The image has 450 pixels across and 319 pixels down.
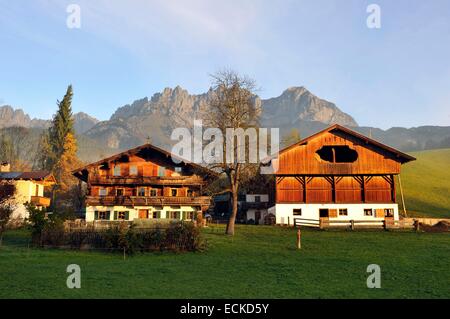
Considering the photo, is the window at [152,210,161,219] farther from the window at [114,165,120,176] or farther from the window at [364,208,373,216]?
the window at [364,208,373,216]

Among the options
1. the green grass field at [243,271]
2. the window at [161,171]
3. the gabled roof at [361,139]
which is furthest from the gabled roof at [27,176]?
the gabled roof at [361,139]

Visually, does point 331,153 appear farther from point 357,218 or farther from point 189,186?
point 189,186

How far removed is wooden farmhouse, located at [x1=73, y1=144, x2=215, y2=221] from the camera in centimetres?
4197

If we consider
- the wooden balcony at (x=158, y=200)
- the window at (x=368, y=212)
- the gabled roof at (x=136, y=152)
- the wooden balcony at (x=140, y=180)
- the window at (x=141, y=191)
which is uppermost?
the gabled roof at (x=136, y=152)

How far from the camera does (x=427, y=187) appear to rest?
68.1 m

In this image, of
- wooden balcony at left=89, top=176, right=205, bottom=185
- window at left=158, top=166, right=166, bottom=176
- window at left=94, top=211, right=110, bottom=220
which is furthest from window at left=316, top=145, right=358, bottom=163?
window at left=94, top=211, right=110, bottom=220

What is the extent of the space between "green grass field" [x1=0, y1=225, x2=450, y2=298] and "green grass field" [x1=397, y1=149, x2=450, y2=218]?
3176cm

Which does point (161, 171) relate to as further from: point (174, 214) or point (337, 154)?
point (337, 154)

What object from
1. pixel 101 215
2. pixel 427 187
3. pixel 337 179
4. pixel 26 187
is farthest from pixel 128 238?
pixel 427 187

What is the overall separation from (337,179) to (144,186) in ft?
74.5

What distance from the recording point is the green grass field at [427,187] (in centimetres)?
5432

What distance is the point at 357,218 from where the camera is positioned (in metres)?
42.0

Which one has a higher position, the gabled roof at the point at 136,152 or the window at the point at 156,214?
the gabled roof at the point at 136,152

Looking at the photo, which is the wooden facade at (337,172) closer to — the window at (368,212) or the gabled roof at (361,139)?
the gabled roof at (361,139)
